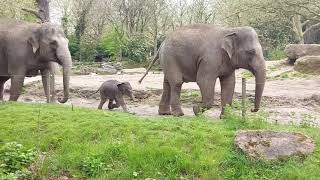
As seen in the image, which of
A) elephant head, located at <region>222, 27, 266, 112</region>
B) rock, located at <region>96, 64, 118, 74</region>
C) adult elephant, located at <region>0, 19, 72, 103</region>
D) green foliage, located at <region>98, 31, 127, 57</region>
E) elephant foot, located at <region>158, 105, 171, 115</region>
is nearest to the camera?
elephant head, located at <region>222, 27, 266, 112</region>

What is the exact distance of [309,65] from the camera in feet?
80.7

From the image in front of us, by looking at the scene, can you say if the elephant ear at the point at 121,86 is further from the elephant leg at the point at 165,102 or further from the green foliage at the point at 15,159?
the green foliage at the point at 15,159

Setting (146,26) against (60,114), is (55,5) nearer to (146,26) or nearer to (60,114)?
(146,26)

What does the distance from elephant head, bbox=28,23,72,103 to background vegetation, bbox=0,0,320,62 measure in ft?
86.0

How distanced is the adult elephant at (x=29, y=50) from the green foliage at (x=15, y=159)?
13.9 feet

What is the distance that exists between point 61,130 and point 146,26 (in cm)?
4236

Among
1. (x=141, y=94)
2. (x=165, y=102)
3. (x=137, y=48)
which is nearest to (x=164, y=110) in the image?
(x=165, y=102)

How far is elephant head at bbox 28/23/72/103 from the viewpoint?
13672 mm

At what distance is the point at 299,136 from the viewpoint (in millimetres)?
9594

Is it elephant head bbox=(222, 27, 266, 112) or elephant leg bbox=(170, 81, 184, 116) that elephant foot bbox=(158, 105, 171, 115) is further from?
elephant head bbox=(222, 27, 266, 112)

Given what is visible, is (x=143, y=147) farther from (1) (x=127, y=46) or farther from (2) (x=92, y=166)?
(1) (x=127, y=46)

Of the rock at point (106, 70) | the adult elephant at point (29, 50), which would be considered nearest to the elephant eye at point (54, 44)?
the adult elephant at point (29, 50)

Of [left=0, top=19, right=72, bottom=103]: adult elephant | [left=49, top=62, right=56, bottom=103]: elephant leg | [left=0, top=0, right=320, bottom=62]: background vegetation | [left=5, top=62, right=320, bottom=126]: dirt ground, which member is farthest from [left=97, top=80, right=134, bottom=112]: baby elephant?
[left=0, top=0, right=320, bottom=62]: background vegetation

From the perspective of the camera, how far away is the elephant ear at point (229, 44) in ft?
42.2
